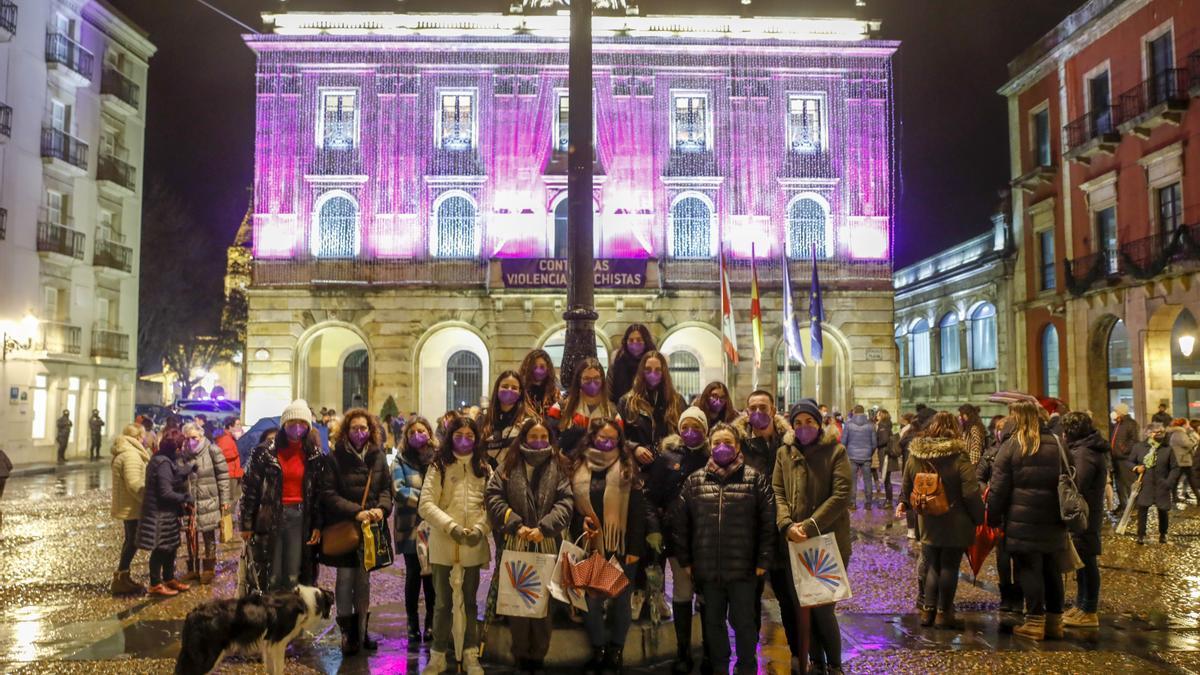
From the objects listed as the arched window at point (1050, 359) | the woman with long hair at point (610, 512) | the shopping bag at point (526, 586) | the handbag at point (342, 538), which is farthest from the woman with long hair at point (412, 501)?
the arched window at point (1050, 359)

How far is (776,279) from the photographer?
29469mm

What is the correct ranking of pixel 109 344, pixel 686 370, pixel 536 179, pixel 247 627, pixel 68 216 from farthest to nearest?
pixel 109 344 → pixel 68 216 → pixel 686 370 → pixel 536 179 → pixel 247 627

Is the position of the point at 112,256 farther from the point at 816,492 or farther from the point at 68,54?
the point at 816,492

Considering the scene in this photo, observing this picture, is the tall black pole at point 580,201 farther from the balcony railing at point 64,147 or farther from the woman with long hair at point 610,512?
the balcony railing at point 64,147

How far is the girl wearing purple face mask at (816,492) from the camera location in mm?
6309

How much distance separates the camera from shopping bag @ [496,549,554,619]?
20.4 ft

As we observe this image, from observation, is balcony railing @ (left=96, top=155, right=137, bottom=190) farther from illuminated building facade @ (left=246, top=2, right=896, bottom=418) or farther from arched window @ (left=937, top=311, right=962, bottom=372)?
arched window @ (left=937, top=311, right=962, bottom=372)

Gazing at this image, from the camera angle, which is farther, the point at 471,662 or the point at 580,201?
the point at 580,201

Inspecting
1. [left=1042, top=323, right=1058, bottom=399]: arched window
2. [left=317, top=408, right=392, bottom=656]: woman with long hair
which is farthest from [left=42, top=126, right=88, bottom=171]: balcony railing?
[left=1042, top=323, right=1058, bottom=399]: arched window

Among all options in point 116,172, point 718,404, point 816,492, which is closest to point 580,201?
point 718,404

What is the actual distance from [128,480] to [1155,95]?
25205 millimetres

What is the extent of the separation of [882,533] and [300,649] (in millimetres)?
9055

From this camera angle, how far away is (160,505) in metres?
9.43

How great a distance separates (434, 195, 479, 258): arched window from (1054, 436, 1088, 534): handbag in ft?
76.9
